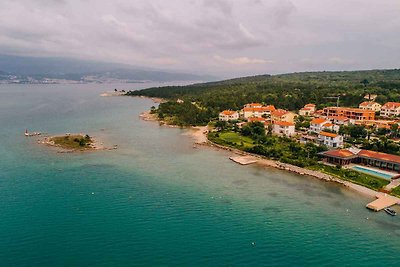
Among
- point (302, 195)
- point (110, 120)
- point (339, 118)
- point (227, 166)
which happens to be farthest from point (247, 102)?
point (302, 195)

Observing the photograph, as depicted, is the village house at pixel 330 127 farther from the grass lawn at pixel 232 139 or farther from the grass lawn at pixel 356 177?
the grass lawn at pixel 356 177

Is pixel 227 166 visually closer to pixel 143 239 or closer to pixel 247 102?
pixel 143 239

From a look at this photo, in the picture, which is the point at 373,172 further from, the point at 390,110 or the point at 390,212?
the point at 390,110

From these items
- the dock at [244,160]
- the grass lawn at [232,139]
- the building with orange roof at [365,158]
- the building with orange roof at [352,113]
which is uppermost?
the building with orange roof at [352,113]

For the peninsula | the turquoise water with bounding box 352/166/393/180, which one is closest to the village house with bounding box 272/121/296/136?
the peninsula

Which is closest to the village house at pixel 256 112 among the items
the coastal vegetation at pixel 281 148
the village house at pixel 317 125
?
the coastal vegetation at pixel 281 148

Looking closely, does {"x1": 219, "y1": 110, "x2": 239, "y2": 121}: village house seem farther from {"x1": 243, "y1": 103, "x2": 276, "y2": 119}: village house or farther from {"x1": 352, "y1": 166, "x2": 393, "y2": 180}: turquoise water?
{"x1": 352, "y1": 166, "x2": 393, "y2": 180}: turquoise water
